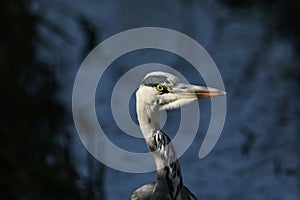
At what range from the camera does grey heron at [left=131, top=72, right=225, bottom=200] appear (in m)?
3.71

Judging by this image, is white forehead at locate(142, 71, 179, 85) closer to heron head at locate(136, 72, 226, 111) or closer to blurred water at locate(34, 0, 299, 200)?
heron head at locate(136, 72, 226, 111)

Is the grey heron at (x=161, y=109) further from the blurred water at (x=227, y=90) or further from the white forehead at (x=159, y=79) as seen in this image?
the blurred water at (x=227, y=90)

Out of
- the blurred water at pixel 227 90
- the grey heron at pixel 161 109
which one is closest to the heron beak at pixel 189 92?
the grey heron at pixel 161 109

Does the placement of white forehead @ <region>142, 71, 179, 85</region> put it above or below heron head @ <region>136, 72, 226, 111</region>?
above

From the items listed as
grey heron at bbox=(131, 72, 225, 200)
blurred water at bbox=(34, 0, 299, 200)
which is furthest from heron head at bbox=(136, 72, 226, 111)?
blurred water at bbox=(34, 0, 299, 200)

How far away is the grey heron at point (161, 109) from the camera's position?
371 cm

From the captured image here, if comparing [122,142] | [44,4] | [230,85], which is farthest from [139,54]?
[44,4]

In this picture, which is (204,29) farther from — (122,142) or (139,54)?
(122,142)

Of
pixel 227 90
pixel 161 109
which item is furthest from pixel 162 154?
pixel 227 90

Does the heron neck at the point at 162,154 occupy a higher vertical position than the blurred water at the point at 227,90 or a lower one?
lower

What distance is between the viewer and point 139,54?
20.0 feet

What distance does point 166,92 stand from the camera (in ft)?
12.3

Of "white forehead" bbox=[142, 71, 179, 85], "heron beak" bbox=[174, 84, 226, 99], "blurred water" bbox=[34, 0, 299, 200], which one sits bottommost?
"heron beak" bbox=[174, 84, 226, 99]

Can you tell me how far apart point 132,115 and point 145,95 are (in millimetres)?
1678
